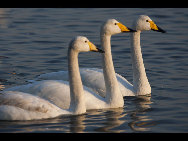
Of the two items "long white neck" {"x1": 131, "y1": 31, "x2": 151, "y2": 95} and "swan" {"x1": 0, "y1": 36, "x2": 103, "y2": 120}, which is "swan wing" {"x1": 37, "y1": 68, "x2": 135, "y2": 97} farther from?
"swan" {"x1": 0, "y1": 36, "x2": 103, "y2": 120}

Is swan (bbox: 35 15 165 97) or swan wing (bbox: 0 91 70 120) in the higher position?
swan (bbox: 35 15 165 97)

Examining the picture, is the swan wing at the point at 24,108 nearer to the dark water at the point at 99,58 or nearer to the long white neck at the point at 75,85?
the dark water at the point at 99,58

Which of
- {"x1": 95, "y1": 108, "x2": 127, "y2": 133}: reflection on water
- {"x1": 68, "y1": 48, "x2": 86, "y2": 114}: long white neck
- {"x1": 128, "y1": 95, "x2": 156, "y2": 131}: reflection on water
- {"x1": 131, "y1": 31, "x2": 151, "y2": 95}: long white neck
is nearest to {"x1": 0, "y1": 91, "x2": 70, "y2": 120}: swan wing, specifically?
{"x1": 68, "y1": 48, "x2": 86, "y2": 114}: long white neck

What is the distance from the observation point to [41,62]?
54.8 ft

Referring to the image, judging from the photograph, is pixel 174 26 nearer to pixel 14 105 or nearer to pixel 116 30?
pixel 116 30

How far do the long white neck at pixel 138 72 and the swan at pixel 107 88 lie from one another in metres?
1.25

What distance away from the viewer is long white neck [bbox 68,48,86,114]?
11.1 m

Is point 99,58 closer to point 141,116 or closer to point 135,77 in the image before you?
point 135,77

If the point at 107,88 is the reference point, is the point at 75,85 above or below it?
above

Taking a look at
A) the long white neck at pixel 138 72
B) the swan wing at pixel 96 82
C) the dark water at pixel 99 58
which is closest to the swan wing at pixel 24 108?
the dark water at pixel 99 58

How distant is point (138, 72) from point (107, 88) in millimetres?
1536

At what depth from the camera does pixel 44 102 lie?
1105cm

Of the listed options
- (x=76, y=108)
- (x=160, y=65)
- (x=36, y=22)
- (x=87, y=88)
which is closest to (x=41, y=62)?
(x=160, y=65)

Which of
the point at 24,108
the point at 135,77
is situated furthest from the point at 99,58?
the point at 24,108
